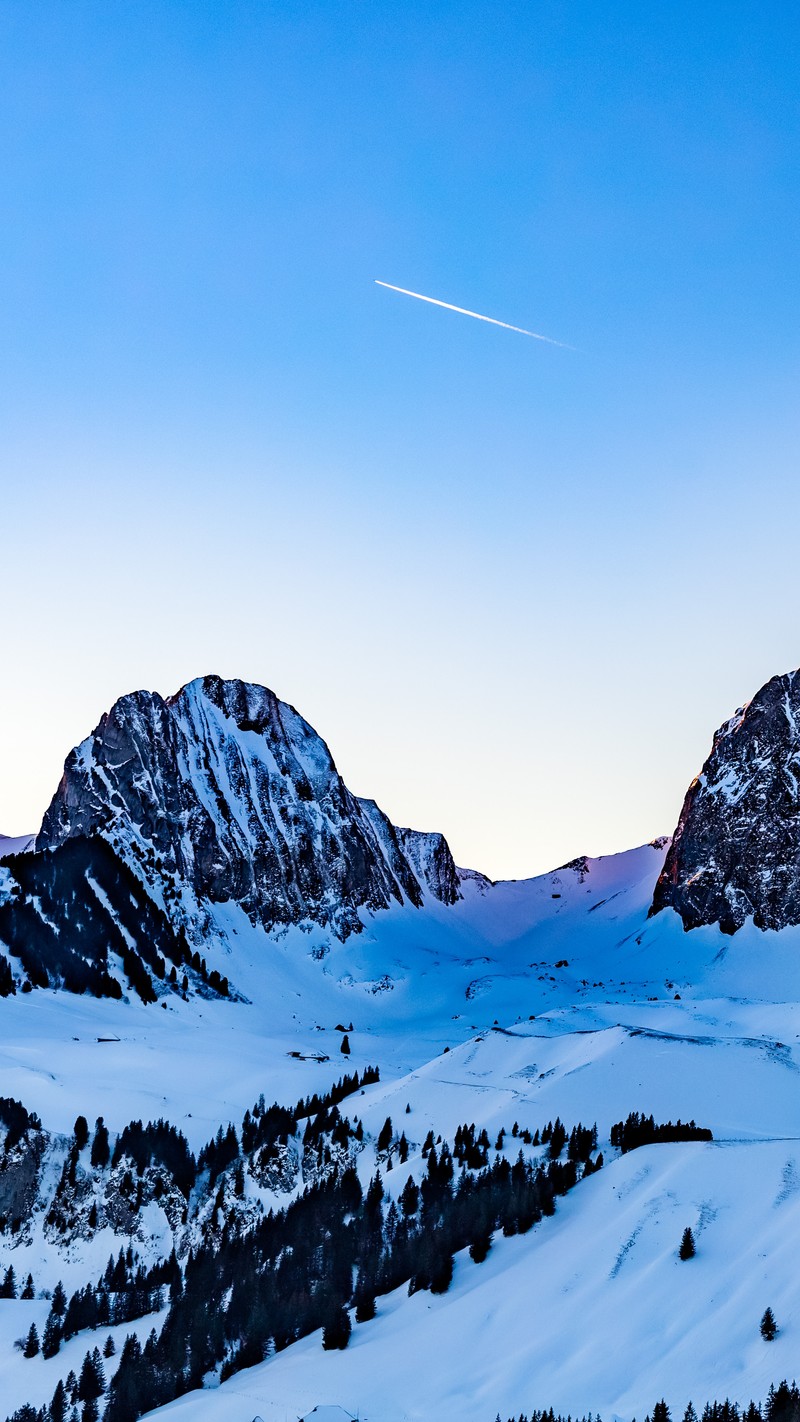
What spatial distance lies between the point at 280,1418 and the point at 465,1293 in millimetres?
11321

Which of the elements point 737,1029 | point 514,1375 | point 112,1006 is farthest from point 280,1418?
point 112,1006

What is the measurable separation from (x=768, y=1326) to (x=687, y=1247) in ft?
31.6

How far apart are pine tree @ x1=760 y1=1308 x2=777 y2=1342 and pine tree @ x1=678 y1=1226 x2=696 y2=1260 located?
8.51 meters

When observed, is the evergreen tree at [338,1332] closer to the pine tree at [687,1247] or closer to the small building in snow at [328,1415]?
the small building in snow at [328,1415]

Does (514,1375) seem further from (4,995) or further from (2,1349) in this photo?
(4,995)

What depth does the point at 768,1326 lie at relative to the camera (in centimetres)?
3838

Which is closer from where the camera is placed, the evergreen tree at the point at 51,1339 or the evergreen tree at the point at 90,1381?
the evergreen tree at the point at 90,1381

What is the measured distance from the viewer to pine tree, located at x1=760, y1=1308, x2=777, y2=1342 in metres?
38.1

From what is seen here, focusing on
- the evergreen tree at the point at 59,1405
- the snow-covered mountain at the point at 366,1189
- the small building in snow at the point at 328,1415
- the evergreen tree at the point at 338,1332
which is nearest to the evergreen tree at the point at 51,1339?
the snow-covered mountain at the point at 366,1189

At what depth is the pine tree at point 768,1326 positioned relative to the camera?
125 feet

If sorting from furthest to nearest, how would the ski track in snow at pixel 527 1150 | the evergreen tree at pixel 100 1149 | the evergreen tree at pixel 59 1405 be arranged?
1. the evergreen tree at pixel 100 1149
2. the evergreen tree at pixel 59 1405
3. the ski track in snow at pixel 527 1150

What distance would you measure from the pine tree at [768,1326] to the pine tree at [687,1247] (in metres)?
8.51

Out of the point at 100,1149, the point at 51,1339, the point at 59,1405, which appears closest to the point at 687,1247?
the point at 59,1405

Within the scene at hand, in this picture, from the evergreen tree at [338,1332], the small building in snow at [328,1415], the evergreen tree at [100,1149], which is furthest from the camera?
the evergreen tree at [100,1149]
